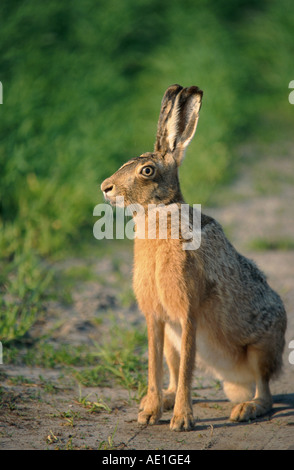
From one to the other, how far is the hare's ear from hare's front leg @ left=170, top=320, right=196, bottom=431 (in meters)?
0.95

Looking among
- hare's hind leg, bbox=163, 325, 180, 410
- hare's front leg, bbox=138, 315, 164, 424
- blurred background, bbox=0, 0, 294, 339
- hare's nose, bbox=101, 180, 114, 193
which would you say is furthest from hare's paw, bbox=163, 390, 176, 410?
hare's nose, bbox=101, 180, 114, 193

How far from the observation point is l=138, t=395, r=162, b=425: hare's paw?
4.00m

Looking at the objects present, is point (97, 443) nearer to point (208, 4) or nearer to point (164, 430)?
point (164, 430)

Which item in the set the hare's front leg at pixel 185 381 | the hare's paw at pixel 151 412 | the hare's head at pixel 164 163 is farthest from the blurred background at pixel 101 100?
the hare's head at pixel 164 163

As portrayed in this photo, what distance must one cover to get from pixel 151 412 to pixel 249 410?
0.57m

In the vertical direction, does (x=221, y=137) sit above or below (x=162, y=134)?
above

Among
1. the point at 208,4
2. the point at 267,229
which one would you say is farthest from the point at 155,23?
the point at 267,229

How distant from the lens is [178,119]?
13.2 feet

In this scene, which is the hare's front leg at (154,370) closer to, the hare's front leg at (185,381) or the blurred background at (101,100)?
the hare's front leg at (185,381)

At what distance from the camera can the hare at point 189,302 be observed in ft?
12.7

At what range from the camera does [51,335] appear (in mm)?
5293

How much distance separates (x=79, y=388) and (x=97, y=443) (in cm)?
77

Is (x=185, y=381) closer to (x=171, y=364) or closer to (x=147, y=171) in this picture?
(x=171, y=364)
